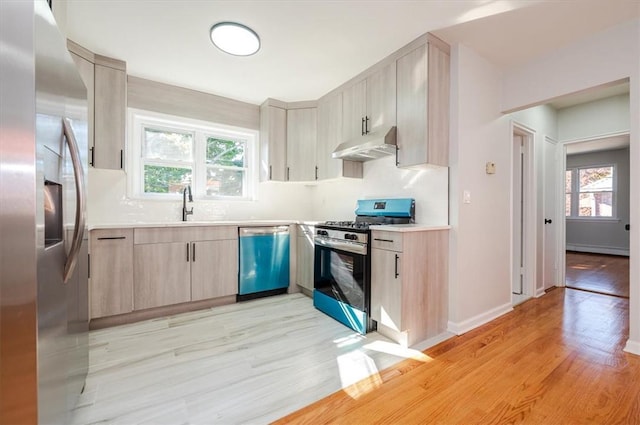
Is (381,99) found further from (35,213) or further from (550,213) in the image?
(550,213)

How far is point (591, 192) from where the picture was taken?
271 inches

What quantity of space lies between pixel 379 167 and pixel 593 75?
1910 mm

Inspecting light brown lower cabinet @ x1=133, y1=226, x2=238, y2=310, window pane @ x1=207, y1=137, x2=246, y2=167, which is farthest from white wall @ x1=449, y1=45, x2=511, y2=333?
window pane @ x1=207, y1=137, x2=246, y2=167

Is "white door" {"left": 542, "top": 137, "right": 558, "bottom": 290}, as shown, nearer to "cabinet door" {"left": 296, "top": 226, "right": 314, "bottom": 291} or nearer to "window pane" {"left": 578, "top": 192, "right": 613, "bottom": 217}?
"cabinet door" {"left": 296, "top": 226, "right": 314, "bottom": 291}

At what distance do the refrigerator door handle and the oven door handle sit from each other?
1.88 m

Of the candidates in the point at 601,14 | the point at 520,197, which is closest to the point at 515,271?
the point at 520,197

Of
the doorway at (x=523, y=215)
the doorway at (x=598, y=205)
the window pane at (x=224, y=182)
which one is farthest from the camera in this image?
the doorway at (x=598, y=205)

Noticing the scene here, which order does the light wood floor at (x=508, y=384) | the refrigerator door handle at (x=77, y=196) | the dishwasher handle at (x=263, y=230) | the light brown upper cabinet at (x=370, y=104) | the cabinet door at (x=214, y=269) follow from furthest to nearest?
the dishwasher handle at (x=263, y=230) → the cabinet door at (x=214, y=269) → the light brown upper cabinet at (x=370, y=104) → the light wood floor at (x=508, y=384) → the refrigerator door handle at (x=77, y=196)

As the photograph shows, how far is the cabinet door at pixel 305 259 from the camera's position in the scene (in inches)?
131

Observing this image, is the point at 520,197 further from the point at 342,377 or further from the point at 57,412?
the point at 57,412

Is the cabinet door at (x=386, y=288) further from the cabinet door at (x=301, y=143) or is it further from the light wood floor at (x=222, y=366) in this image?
the cabinet door at (x=301, y=143)

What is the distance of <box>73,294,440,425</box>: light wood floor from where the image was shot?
1503 millimetres

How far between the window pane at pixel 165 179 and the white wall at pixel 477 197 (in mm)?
3033

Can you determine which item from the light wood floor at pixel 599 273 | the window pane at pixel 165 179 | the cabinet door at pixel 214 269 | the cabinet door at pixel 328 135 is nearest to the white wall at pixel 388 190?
the cabinet door at pixel 328 135
